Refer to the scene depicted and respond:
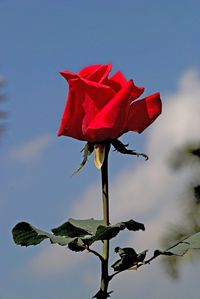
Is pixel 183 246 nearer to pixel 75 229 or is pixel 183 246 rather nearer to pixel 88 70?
pixel 75 229

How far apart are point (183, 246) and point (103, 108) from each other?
0.20 meters

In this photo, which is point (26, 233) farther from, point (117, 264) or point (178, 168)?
point (178, 168)

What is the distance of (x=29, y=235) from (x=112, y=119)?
6.9 inches

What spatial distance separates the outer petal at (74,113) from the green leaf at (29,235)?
0.46ft

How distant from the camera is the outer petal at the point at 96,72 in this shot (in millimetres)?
927

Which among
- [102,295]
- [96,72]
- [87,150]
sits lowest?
[102,295]

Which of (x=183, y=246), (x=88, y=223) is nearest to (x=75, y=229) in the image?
(x=88, y=223)

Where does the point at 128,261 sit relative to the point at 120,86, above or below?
below

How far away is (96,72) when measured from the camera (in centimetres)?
93

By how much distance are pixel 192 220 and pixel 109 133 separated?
364 centimetres

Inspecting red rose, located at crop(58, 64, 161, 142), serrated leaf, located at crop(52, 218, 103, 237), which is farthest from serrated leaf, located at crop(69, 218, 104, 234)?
red rose, located at crop(58, 64, 161, 142)

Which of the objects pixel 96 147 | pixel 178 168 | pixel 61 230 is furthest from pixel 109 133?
pixel 178 168

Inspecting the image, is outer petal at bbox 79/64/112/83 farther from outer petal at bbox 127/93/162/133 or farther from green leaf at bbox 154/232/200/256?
green leaf at bbox 154/232/200/256

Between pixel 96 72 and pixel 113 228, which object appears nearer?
pixel 113 228
